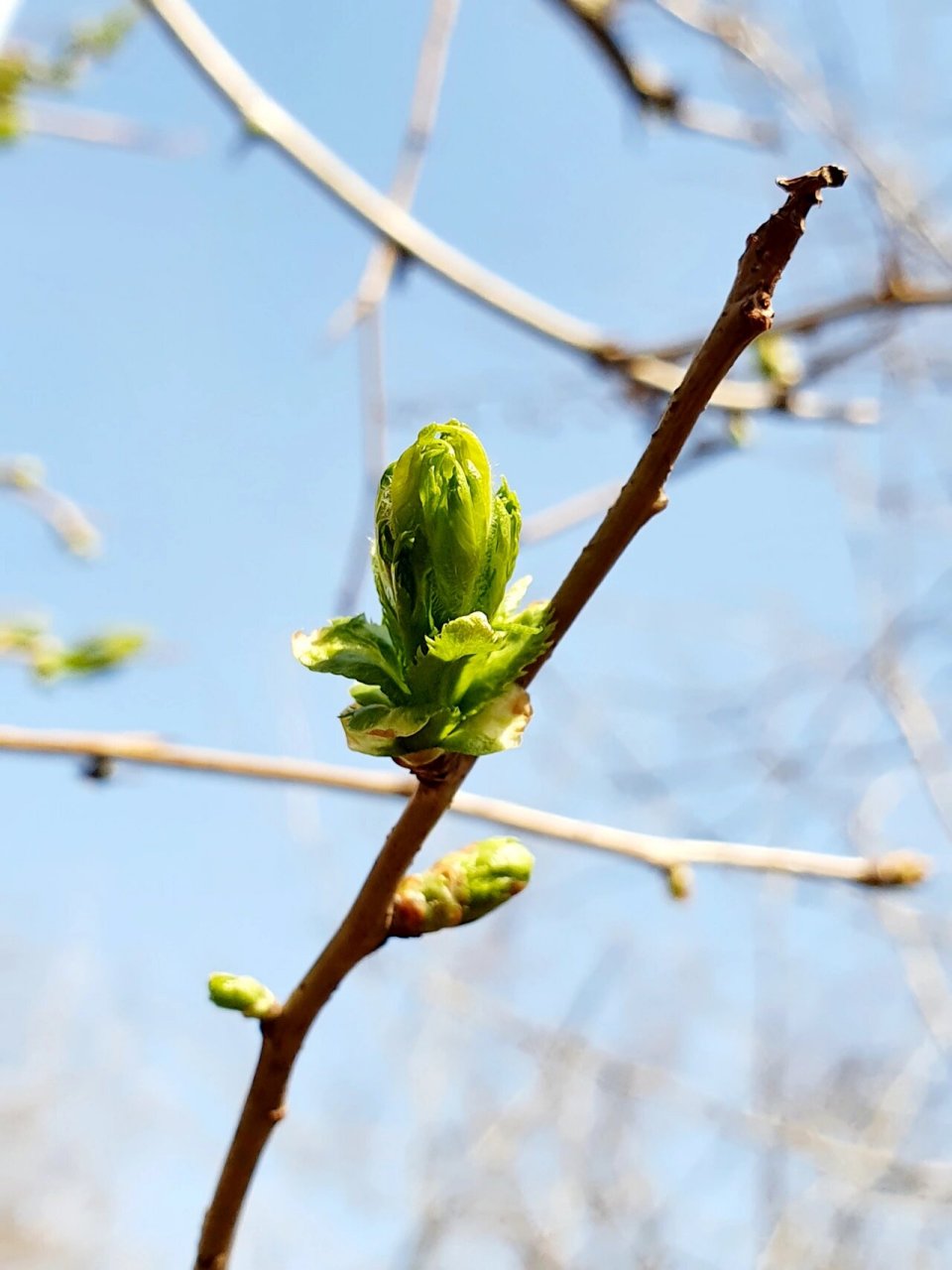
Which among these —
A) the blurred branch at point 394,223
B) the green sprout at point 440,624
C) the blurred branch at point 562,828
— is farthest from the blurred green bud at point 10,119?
the green sprout at point 440,624

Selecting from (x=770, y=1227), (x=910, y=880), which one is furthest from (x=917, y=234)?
(x=770, y=1227)

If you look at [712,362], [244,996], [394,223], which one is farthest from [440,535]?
[394,223]

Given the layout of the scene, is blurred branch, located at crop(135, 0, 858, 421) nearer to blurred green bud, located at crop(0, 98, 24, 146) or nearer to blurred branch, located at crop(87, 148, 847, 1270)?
blurred green bud, located at crop(0, 98, 24, 146)

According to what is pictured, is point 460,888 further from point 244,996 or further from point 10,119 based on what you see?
point 10,119

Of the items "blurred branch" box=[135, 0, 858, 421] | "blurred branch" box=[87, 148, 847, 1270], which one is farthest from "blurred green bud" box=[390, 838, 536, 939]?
"blurred branch" box=[135, 0, 858, 421]

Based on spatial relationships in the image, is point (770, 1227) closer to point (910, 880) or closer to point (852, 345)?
point (852, 345)
